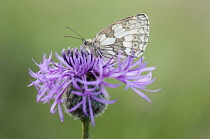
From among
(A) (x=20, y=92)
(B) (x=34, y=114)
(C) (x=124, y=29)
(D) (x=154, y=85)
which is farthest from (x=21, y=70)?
(C) (x=124, y=29)

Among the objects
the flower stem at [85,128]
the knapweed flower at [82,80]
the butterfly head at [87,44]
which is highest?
the butterfly head at [87,44]

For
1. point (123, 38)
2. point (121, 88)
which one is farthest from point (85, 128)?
point (121, 88)

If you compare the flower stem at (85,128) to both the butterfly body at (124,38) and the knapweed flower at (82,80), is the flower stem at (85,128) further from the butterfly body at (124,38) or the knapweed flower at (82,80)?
the butterfly body at (124,38)

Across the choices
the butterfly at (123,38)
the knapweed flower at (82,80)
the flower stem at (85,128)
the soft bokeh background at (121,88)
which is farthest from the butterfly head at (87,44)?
the soft bokeh background at (121,88)

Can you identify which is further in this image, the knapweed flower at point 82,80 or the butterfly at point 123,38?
the butterfly at point 123,38

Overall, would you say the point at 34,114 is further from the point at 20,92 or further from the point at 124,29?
the point at 124,29

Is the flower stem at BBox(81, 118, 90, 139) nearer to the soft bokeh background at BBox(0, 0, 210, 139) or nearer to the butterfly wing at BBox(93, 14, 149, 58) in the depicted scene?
the butterfly wing at BBox(93, 14, 149, 58)

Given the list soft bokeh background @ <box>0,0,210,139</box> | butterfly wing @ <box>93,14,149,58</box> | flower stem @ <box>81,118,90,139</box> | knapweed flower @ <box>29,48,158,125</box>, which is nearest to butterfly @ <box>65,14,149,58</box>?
butterfly wing @ <box>93,14,149,58</box>
